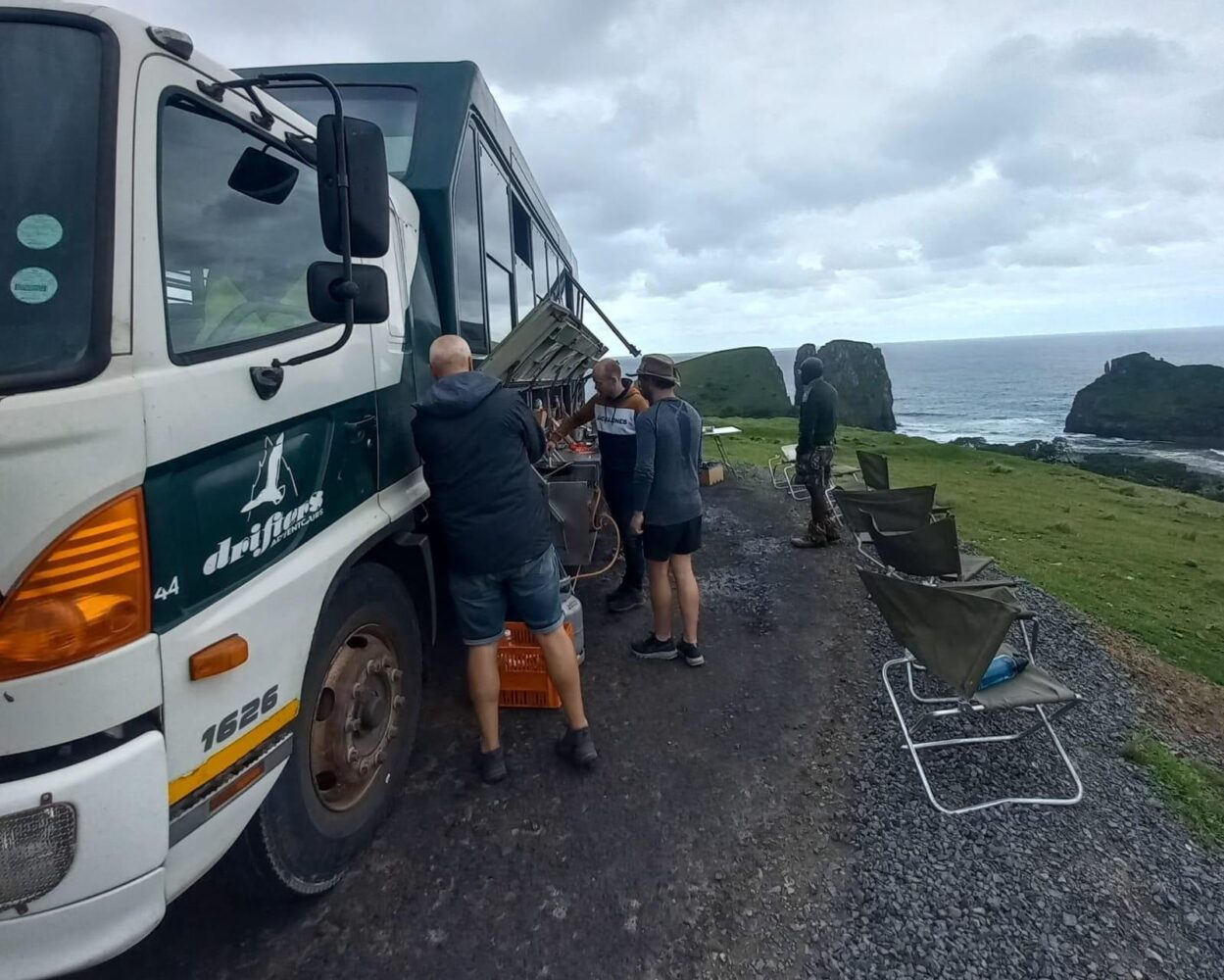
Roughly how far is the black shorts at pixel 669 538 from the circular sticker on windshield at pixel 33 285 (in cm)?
327

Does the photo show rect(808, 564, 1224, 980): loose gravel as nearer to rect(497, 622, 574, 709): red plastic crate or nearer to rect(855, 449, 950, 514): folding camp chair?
rect(497, 622, 574, 709): red plastic crate

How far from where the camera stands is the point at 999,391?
339 feet

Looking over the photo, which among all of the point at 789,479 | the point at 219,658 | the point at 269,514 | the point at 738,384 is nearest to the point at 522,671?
the point at 269,514

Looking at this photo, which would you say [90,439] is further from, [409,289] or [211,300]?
[409,289]

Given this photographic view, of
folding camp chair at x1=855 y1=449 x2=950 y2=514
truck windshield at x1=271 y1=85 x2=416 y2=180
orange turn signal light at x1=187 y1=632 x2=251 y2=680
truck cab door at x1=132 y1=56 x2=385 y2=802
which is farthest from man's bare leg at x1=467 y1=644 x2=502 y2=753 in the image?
folding camp chair at x1=855 y1=449 x2=950 y2=514

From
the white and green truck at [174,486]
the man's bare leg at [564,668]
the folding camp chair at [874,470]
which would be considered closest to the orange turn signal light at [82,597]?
the white and green truck at [174,486]

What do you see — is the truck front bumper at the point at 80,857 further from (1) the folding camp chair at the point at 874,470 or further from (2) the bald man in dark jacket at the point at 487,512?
(1) the folding camp chair at the point at 874,470

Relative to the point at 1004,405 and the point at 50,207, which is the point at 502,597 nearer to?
the point at 50,207

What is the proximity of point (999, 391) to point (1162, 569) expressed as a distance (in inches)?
4281

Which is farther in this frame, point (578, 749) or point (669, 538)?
point (669, 538)

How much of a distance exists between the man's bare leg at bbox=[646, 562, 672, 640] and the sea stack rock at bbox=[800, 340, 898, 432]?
148 feet

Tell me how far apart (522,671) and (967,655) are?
2211 mm

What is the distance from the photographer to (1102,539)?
31.2 ft

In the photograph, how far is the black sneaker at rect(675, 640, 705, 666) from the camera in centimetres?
455
